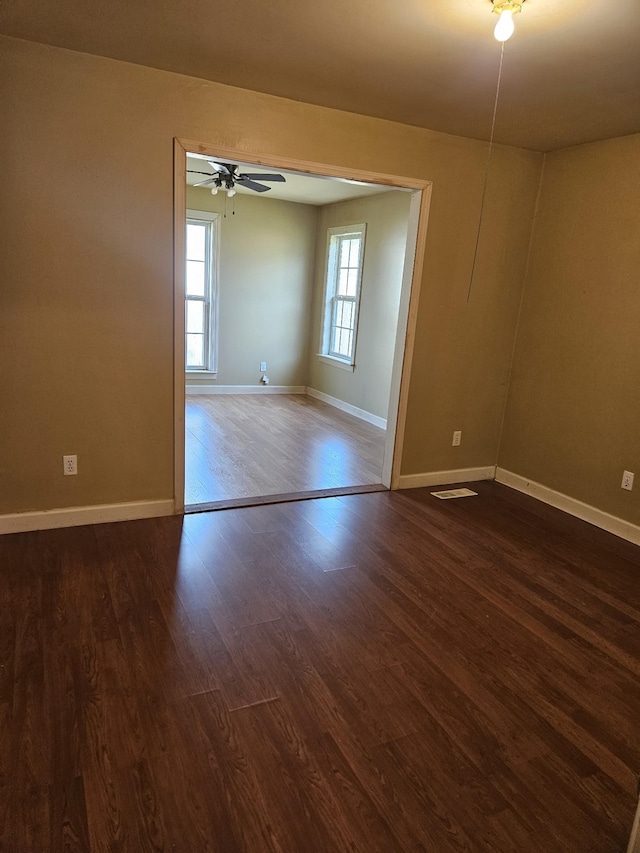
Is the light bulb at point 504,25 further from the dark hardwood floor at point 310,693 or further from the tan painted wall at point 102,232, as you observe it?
the dark hardwood floor at point 310,693

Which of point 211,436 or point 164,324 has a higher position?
point 164,324

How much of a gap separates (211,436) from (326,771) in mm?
3605

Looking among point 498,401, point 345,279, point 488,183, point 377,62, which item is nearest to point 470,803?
point 377,62

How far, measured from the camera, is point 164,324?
2.95 meters

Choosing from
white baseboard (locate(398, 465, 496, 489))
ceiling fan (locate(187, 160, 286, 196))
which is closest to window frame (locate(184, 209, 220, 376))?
ceiling fan (locate(187, 160, 286, 196))

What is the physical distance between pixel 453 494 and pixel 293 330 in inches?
158

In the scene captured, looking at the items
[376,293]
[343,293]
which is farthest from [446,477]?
[343,293]

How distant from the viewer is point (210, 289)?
21.8 ft

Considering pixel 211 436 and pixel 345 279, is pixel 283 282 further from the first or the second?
pixel 211 436

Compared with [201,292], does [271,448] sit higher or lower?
lower

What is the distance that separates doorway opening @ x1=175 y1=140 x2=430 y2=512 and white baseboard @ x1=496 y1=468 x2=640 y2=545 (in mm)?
1002

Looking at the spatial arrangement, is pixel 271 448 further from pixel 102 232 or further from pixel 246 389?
pixel 246 389

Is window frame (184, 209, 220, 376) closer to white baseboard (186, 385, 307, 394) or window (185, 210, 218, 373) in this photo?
window (185, 210, 218, 373)

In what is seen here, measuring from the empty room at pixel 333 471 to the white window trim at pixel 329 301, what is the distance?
5.86 feet
